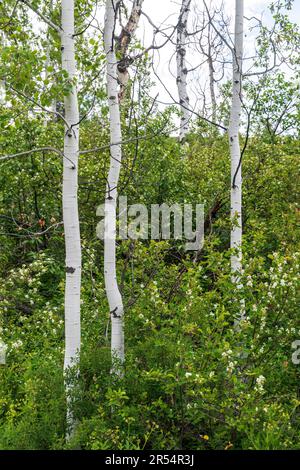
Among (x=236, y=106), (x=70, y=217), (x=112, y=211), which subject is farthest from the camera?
(x=236, y=106)

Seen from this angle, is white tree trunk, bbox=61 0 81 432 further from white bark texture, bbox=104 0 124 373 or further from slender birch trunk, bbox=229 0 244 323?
slender birch trunk, bbox=229 0 244 323

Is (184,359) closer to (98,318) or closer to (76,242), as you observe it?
(76,242)

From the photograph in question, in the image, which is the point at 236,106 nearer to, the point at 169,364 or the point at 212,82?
the point at 169,364

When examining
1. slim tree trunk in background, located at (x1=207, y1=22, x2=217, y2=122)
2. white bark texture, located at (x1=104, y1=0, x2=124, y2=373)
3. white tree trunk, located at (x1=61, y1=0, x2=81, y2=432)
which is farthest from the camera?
slim tree trunk in background, located at (x1=207, y1=22, x2=217, y2=122)

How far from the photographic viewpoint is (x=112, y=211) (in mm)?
4855

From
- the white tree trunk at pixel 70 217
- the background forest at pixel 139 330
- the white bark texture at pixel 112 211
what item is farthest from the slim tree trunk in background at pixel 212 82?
the white tree trunk at pixel 70 217

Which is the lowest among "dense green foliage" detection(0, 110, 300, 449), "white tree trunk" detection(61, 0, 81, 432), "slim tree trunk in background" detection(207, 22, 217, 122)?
"dense green foliage" detection(0, 110, 300, 449)

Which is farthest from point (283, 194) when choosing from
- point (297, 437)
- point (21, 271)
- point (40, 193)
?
point (297, 437)

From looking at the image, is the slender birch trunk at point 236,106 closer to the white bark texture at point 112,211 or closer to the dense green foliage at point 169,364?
the dense green foliage at point 169,364

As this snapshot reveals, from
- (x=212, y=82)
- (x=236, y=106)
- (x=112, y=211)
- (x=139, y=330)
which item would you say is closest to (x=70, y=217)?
(x=112, y=211)

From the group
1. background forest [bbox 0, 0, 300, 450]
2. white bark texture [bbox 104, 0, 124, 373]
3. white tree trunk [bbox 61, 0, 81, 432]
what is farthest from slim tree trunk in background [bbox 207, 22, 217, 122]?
white tree trunk [bbox 61, 0, 81, 432]

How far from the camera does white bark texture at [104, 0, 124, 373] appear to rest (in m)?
4.59
